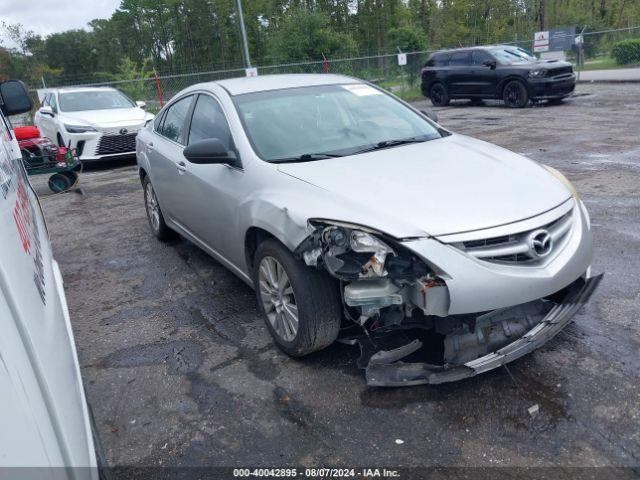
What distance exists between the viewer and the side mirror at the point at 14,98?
4375 millimetres

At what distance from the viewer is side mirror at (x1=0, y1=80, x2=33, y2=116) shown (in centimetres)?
438

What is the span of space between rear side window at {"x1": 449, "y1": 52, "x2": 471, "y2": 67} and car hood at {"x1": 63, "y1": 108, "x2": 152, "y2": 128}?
928 cm

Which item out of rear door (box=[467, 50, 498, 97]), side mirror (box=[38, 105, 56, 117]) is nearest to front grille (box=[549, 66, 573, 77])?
rear door (box=[467, 50, 498, 97])

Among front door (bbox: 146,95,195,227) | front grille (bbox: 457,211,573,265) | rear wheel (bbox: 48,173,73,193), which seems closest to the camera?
front grille (bbox: 457,211,573,265)

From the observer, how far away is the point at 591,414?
111 inches

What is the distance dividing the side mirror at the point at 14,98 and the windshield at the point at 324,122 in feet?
5.44

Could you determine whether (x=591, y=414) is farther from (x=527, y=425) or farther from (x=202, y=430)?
(x=202, y=430)

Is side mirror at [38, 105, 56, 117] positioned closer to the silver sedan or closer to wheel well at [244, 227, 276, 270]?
the silver sedan

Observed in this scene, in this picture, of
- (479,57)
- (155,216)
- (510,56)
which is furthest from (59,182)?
(510,56)

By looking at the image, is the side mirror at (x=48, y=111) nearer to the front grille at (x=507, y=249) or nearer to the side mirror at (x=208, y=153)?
the side mirror at (x=208, y=153)

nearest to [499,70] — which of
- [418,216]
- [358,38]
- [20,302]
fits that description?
[418,216]

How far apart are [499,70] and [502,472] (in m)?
14.7

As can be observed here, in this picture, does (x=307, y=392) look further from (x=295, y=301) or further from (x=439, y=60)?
(x=439, y=60)

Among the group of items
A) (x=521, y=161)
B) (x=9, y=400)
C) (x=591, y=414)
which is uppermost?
(x=9, y=400)
